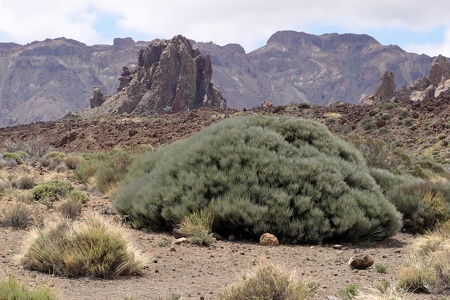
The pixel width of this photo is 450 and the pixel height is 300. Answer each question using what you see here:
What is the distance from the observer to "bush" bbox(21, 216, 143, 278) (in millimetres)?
6809

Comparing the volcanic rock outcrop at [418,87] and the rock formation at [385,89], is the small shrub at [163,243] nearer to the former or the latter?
the volcanic rock outcrop at [418,87]

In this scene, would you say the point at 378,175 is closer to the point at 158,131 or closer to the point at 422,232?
the point at 422,232

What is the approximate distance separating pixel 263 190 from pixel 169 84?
97003mm

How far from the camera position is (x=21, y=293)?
477 cm

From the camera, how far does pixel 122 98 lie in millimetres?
106875

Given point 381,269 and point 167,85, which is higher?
point 167,85

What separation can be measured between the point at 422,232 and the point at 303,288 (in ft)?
21.8

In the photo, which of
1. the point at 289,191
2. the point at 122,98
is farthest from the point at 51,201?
the point at 122,98

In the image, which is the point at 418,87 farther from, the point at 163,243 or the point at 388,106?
the point at 163,243

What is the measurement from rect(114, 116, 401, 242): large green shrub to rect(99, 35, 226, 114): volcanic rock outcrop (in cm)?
8609

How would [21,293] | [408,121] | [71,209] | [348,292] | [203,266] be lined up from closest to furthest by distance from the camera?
[21,293] < [348,292] < [203,266] < [71,209] < [408,121]

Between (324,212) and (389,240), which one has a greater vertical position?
(324,212)

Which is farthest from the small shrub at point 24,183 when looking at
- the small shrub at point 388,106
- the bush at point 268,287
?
the small shrub at point 388,106

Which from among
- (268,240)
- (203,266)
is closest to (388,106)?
(268,240)
